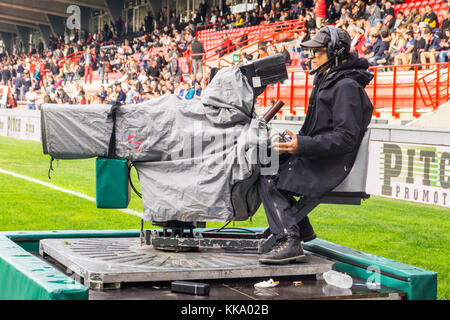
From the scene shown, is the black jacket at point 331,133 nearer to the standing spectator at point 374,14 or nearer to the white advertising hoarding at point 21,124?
the standing spectator at point 374,14

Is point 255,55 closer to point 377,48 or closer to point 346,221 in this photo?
point 377,48

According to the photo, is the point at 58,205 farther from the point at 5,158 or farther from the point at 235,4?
the point at 235,4

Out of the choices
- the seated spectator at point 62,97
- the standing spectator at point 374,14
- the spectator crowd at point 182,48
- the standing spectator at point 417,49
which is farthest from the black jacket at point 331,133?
the seated spectator at point 62,97

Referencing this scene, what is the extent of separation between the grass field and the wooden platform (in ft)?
7.02

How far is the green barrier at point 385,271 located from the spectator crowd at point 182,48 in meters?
2.57

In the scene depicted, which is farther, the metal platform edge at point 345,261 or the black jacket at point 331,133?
the black jacket at point 331,133

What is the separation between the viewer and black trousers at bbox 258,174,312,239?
4.62 metres

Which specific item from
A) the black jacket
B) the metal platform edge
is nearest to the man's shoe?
the black jacket

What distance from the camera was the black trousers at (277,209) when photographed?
15.1 feet

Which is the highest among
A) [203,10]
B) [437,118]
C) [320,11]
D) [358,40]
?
[203,10]

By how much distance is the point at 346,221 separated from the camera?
10539mm

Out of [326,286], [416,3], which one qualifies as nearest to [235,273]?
[326,286]

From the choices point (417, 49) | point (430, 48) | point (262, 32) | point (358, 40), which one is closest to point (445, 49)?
point (430, 48)

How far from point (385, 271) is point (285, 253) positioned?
651 mm
